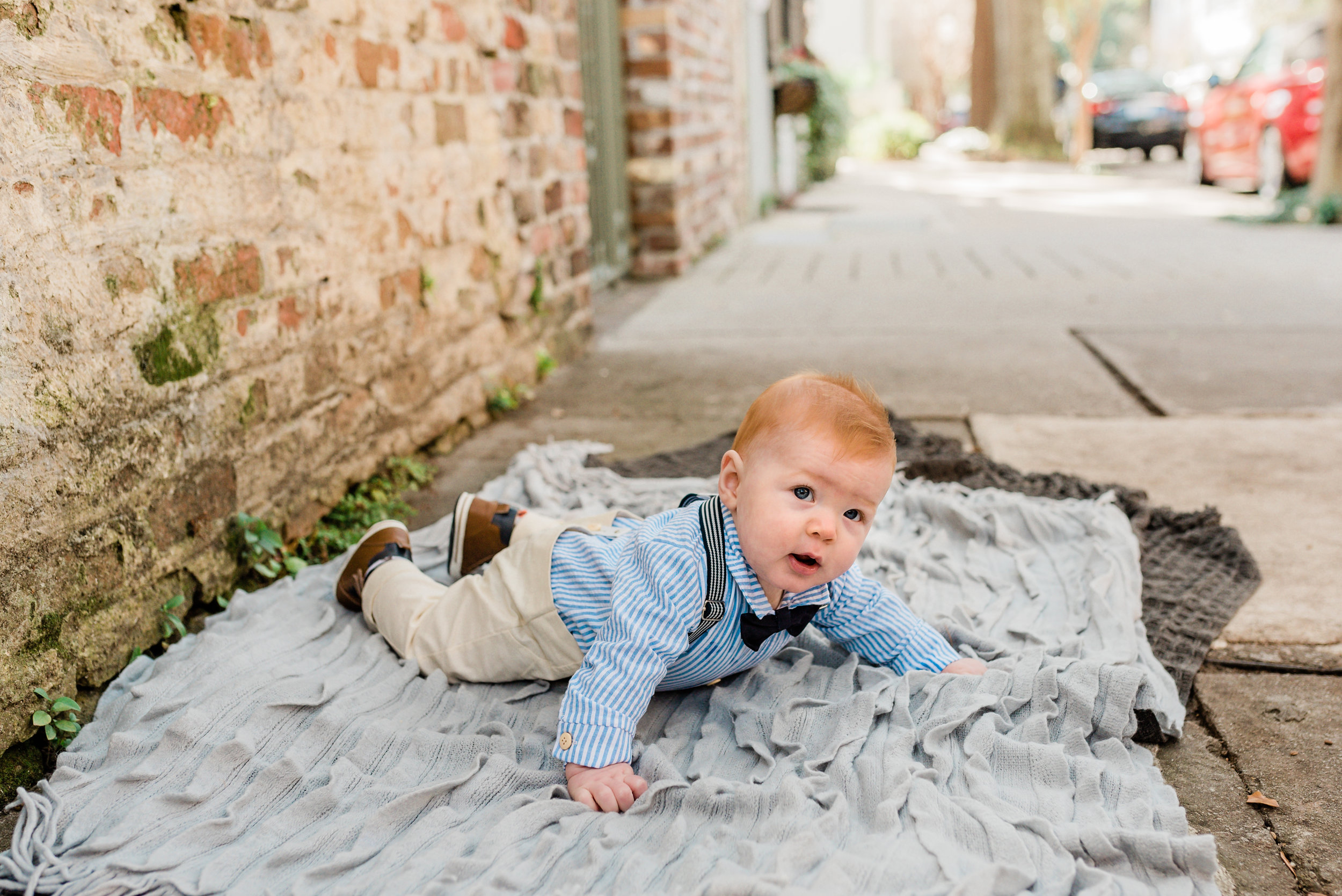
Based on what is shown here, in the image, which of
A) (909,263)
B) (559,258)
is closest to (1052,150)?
(909,263)

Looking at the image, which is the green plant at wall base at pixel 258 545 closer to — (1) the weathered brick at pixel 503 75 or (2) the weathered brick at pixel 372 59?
(2) the weathered brick at pixel 372 59

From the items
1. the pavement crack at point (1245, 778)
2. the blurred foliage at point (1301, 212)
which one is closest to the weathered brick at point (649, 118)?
the blurred foliage at point (1301, 212)

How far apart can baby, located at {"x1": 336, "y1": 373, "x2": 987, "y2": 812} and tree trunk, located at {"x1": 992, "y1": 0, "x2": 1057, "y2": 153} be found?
779 inches

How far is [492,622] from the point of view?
1.91 meters

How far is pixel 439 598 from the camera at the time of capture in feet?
6.71

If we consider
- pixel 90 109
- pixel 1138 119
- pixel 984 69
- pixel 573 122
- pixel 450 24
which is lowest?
pixel 90 109

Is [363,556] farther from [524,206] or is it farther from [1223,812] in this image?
[524,206]

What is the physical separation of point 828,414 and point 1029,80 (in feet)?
67.3

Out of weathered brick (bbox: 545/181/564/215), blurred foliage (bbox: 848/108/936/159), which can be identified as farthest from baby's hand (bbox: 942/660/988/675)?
blurred foliage (bbox: 848/108/936/159)

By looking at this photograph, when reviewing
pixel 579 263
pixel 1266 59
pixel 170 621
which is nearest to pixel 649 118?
pixel 579 263

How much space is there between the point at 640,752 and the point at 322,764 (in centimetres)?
49

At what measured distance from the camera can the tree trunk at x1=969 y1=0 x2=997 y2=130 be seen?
24.0 metres

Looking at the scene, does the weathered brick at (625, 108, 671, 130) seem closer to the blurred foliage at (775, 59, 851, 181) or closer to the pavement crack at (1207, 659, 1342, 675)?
the pavement crack at (1207, 659, 1342, 675)

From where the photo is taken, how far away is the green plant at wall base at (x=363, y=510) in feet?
8.34
